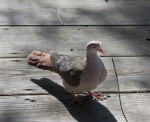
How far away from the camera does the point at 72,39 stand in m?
3.38

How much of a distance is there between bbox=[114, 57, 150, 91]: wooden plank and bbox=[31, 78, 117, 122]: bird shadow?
308 millimetres

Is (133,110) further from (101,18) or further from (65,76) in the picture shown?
(101,18)

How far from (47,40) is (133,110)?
1.22 metres

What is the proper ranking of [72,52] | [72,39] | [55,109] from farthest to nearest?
[72,39]
[72,52]
[55,109]

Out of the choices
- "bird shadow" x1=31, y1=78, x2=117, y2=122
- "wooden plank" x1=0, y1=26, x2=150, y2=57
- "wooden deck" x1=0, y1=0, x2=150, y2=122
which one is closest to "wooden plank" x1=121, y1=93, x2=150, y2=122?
"wooden deck" x1=0, y1=0, x2=150, y2=122

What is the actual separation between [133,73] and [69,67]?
0.64m

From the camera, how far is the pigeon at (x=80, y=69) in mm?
2549

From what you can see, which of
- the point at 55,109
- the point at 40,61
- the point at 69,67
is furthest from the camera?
the point at 40,61

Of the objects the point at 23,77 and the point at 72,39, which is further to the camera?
the point at 72,39

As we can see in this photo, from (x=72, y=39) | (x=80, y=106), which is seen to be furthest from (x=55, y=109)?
(x=72, y=39)

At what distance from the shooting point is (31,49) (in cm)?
321

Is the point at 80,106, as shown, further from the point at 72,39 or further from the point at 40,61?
the point at 72,39

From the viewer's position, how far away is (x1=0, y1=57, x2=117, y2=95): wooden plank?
2758 mm

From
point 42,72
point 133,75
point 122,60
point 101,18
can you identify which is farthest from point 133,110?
point 101,18
